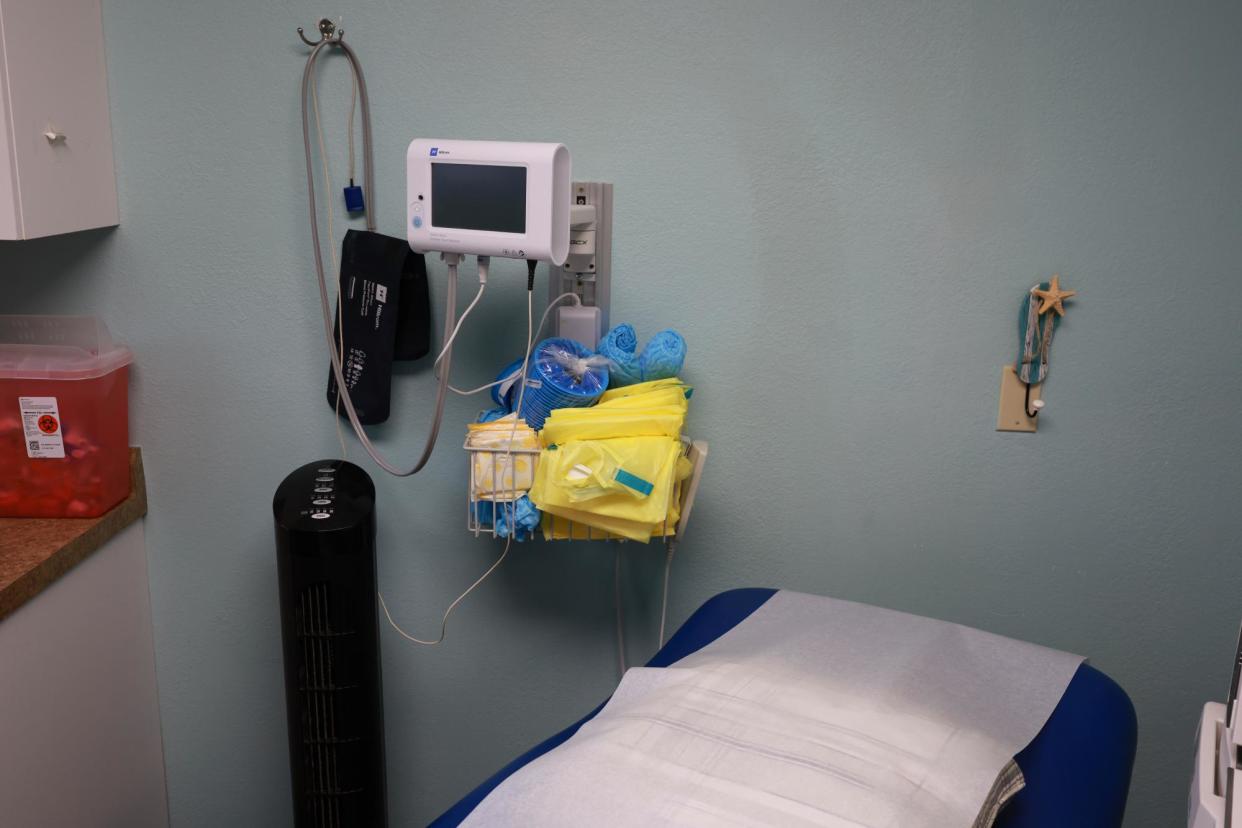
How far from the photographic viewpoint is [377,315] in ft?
5.91

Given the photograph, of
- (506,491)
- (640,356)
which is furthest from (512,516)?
(640,356)

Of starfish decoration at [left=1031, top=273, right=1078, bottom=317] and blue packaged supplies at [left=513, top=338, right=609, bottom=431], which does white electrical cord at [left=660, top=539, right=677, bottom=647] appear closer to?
blue packaged supplies at [left=513, top=338, right=609, bottom=431]

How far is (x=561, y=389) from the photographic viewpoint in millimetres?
1609

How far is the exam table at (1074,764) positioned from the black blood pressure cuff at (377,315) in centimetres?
73

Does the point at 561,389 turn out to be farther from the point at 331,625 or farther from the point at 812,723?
the point at 812,723

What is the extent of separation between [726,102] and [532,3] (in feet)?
→ 1.18

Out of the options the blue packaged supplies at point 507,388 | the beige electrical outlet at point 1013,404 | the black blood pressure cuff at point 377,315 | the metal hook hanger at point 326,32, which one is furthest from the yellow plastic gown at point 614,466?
the metal hook hanger at point 326,32

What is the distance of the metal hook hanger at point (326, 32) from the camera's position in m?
1.74

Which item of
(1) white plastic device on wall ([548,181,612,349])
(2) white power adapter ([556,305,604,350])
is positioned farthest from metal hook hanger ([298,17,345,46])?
(2) white power adapter ([556,305,604,350])

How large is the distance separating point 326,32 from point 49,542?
0.95 meters

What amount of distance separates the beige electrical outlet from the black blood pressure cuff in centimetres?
101

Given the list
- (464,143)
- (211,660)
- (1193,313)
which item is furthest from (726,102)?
(211,660)

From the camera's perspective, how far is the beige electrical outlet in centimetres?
180

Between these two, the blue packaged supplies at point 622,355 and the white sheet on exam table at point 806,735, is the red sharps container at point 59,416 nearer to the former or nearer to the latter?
the blue packaged supplies at point 622,355
